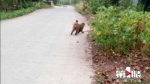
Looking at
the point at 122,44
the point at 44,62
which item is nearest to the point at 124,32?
the point at 122,44

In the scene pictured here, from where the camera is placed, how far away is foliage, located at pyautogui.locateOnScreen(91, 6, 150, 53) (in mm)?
5523

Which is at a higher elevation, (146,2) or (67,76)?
(146,2)

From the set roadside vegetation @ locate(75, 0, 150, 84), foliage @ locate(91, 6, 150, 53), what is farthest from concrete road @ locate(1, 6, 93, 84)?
foliage @ locate(91, 6, 150, 53)

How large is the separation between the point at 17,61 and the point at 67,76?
1.73m

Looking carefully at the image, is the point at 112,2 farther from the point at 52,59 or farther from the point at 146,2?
the point at 52,59

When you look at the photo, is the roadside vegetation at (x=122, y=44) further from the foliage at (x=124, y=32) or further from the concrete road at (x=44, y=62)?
the concrete road at (x=44, y=62)

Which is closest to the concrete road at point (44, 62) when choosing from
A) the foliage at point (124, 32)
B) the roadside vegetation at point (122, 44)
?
the roadside vegetation at point (122, 44)

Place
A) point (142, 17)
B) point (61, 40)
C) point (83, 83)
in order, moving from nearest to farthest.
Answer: point (83, 83) → point (142, 17) → point (61, 40)

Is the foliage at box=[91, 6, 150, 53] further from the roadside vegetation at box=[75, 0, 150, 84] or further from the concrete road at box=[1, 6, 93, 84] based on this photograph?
the concrete road at box=[1, 6, 93, 84]

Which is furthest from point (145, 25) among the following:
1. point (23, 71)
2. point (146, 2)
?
point (146, 2)

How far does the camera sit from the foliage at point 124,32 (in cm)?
552

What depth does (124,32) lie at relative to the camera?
558 cm

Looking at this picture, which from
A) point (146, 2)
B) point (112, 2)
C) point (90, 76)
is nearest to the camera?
point (90, 76)

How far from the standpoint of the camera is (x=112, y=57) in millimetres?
5988
